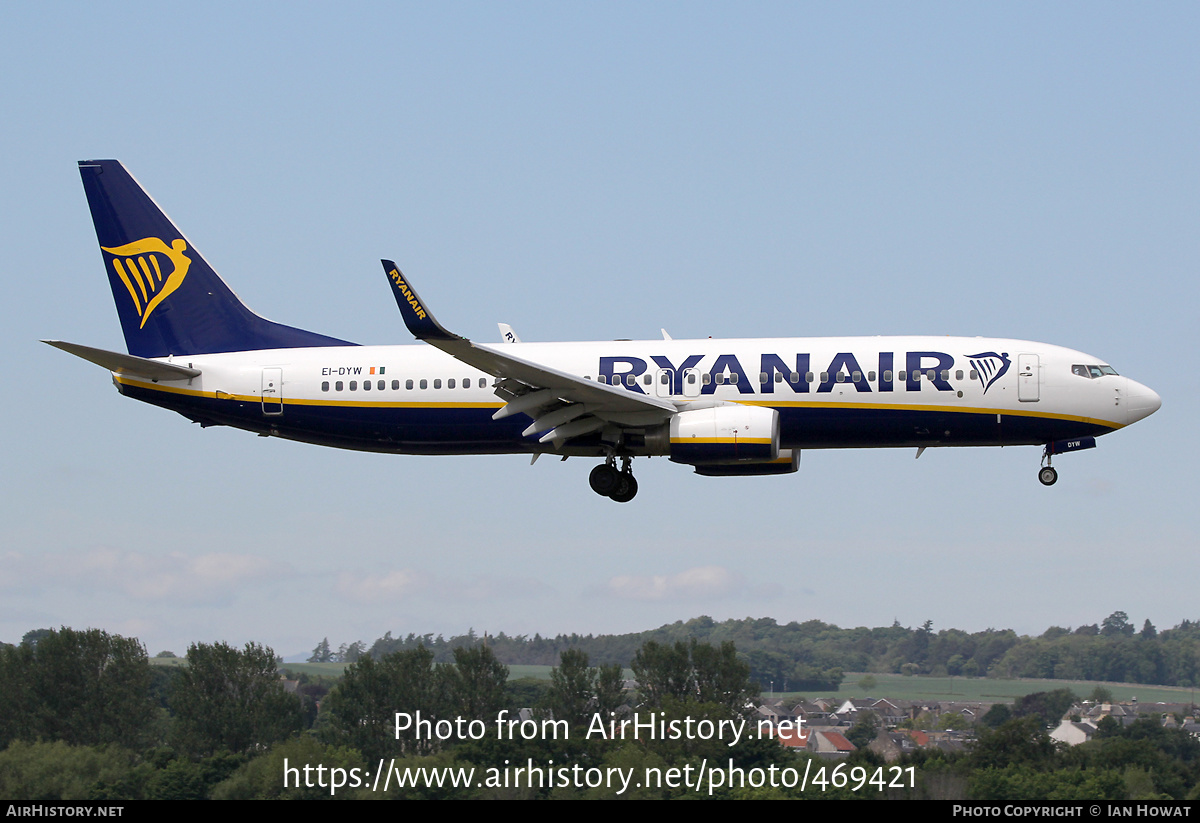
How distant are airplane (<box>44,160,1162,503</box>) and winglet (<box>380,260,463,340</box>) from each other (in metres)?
0.05

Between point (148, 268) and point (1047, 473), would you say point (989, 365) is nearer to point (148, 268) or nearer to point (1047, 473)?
point (1047, 473)

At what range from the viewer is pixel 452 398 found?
126ft

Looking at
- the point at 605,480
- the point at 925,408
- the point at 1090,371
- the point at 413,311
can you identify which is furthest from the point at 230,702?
the point at 1090,371

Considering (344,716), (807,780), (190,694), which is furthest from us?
(190,694)

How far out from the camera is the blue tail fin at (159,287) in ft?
139

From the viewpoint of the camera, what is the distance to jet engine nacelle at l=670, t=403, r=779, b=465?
35.6 m

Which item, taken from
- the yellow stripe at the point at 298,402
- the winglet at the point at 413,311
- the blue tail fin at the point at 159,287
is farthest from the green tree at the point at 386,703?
the winglet at the point at 413,311

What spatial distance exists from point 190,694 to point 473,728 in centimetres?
1428

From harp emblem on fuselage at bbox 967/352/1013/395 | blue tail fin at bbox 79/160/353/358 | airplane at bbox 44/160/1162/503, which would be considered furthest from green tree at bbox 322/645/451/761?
harp emblem on fuselage at bbox 967/352/1013/395

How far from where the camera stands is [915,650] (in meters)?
98.8

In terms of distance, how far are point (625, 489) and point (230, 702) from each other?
29.5m

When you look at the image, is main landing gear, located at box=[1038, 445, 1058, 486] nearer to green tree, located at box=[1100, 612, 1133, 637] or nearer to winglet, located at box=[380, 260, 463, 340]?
winglet, located at box=[380, 260, 463, 340]

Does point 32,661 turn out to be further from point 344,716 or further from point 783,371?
point 783,371
